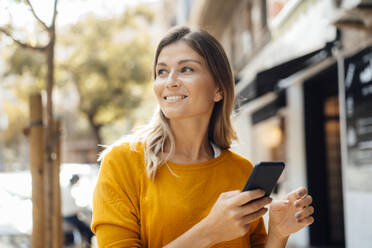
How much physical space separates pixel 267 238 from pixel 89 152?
49.2 meters

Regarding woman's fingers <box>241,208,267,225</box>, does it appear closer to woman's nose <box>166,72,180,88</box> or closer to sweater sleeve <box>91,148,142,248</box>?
sweater sleeve <box>91,148,142,248</box>

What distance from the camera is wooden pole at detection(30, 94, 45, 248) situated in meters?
3.49

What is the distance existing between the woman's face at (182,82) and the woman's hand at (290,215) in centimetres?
54

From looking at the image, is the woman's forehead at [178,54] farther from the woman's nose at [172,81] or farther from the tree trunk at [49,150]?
the tree trunk at [49,150]

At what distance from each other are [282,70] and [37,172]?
15.7ft

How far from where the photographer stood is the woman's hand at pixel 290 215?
1921 millimetres

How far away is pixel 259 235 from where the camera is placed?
2174 mm

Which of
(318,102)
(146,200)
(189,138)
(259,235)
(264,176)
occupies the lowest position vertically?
(259,235)

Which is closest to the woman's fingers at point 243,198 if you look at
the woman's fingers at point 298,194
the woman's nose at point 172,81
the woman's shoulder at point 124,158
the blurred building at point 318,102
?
the woman's fingers at point 298,194

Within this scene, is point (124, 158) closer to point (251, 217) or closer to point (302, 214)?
point (251, 217)

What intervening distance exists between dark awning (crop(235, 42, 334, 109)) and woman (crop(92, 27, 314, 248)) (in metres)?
5.01

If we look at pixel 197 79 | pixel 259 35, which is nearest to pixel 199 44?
pixel 197 79

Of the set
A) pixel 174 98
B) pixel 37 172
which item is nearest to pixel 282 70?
pixel 37 172

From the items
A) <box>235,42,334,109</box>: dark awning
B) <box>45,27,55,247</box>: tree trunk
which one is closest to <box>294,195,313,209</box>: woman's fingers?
<box>45,27,55,247</box>: tree trunk
